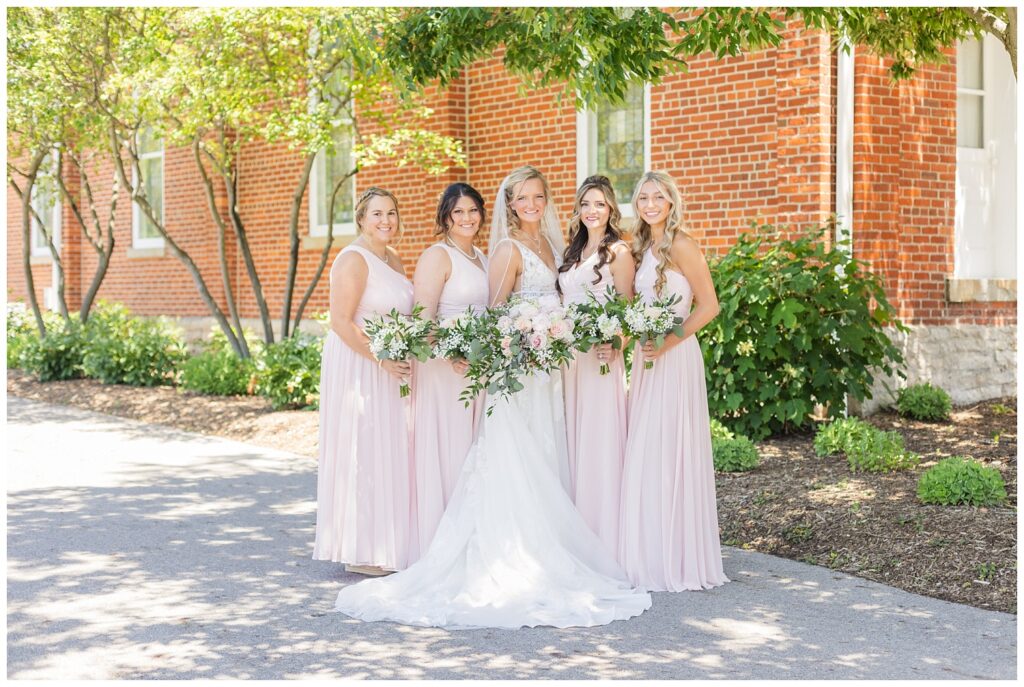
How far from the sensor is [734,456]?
8.77 metres

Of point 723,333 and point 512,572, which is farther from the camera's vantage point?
point 723,333

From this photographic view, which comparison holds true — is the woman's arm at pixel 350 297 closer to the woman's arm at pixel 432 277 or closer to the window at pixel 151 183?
the woman's arm at pixel 432 277

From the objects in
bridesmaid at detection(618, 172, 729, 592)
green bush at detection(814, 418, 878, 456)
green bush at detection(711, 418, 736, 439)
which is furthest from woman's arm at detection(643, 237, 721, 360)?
green bush at detection(814, 418, 878, 456)

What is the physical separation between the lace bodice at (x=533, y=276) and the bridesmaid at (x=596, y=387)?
9cm

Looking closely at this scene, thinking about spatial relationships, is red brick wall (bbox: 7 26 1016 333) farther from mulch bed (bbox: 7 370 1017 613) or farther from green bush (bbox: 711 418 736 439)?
green bush (bbox: 711 418 736 439)

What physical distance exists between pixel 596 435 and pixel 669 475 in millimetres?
436

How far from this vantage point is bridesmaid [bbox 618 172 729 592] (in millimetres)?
6281

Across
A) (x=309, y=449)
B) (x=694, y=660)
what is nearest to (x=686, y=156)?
(x=309, y=449)

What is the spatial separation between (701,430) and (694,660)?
1764mm

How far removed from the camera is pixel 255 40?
12.4 m

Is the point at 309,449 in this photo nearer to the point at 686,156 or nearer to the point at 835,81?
the point at 686,156

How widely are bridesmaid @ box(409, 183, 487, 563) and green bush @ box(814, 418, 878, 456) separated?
3.65 m

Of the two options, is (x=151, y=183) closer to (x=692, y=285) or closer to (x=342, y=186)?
(x=342, y=186)

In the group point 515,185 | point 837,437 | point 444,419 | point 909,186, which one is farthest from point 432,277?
point 909,186
